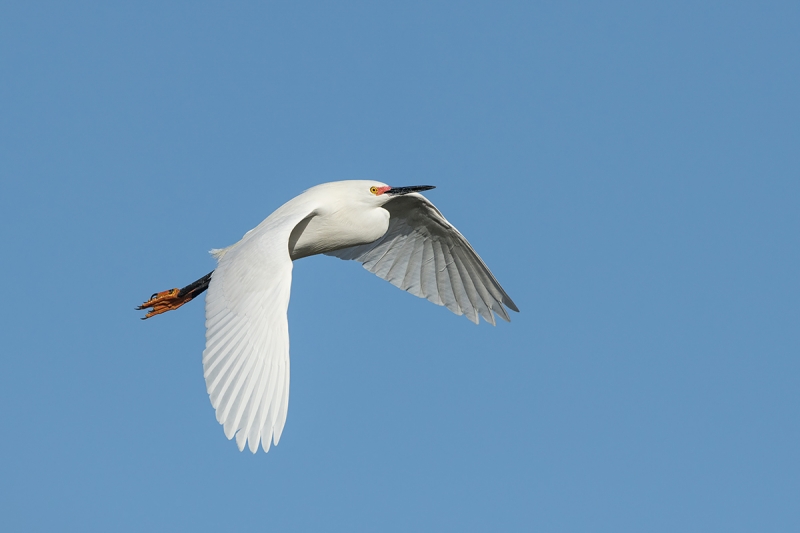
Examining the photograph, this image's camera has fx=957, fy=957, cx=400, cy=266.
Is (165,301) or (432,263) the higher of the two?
(432,263)

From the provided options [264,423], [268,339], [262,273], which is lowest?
[264,423]

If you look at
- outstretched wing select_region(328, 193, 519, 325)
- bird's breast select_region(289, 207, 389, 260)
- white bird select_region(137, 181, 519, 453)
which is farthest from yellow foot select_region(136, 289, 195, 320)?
outstretched wing select_region(328, 193, 519, 325)

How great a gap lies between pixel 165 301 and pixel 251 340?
4315 mm

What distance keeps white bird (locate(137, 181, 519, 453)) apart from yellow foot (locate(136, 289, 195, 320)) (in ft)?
0.04

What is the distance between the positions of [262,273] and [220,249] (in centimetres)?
323

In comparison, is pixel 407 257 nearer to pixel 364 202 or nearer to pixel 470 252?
pixel 470 252

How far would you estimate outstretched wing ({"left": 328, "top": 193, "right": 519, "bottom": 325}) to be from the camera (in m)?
13.5

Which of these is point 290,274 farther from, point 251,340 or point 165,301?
point 165,301

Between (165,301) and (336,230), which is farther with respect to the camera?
(165,301)

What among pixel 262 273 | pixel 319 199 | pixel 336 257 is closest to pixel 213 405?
pixel 262 273

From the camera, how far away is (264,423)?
8180mm

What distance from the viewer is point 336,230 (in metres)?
12.0

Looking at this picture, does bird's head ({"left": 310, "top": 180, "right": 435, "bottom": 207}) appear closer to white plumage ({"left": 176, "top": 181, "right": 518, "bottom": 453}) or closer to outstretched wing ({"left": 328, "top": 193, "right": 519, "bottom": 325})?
white plumage ({"left": 176, "top": 181, "right": 518, "bottom": 453})

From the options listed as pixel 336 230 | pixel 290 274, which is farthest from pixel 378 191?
pixel 290 274
